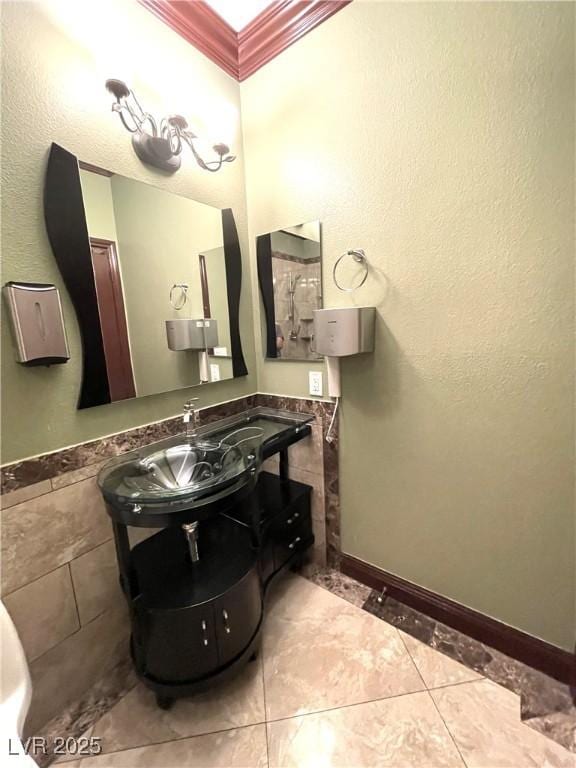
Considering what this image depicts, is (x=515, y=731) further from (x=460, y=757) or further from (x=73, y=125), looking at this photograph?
(x=73, y=125)

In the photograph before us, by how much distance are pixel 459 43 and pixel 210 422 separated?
171 centimetres

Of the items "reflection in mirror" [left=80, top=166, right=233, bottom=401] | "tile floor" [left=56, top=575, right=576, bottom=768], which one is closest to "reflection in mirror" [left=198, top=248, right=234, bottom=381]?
"reflection in mirror" [left=80, top=166, right=233, bottom=401]

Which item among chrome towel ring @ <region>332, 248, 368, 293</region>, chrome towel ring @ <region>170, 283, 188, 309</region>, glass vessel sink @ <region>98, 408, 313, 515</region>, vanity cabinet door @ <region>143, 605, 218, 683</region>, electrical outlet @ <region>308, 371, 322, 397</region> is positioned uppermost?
chrome towel ring @ <region>332, 248, 368, 293</region>

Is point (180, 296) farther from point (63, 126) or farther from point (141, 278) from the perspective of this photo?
point (63, 126)

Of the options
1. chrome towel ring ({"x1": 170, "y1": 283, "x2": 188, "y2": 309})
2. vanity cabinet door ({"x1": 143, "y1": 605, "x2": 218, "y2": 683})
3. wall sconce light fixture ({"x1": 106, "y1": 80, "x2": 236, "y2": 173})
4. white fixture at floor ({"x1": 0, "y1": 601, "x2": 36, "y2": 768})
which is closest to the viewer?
white fixture at floor ({"x1": 0, "y1": 601, "x2": 36, "y2": 768})

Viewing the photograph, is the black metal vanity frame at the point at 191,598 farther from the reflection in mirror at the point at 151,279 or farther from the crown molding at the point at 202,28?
the crown molding at the point at 202,28

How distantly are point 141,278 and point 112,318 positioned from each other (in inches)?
8.3

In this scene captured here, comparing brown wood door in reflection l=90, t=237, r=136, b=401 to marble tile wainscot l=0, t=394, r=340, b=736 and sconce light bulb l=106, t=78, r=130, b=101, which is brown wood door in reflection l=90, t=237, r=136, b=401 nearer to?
marble tile wainscot l=0, t=394, r=340, b=736

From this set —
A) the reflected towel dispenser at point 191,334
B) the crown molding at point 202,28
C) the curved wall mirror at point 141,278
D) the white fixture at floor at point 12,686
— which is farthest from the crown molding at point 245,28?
the white fixture at floor at point 12,686

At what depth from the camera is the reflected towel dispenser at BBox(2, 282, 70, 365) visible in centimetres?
94

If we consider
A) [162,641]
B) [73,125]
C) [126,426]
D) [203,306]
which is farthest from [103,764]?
[73,125]

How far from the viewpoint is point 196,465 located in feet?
4.26

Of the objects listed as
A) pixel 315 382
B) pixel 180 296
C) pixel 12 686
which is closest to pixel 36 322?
pixel 180 296

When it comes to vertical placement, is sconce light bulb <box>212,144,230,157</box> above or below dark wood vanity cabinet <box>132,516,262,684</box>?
above
